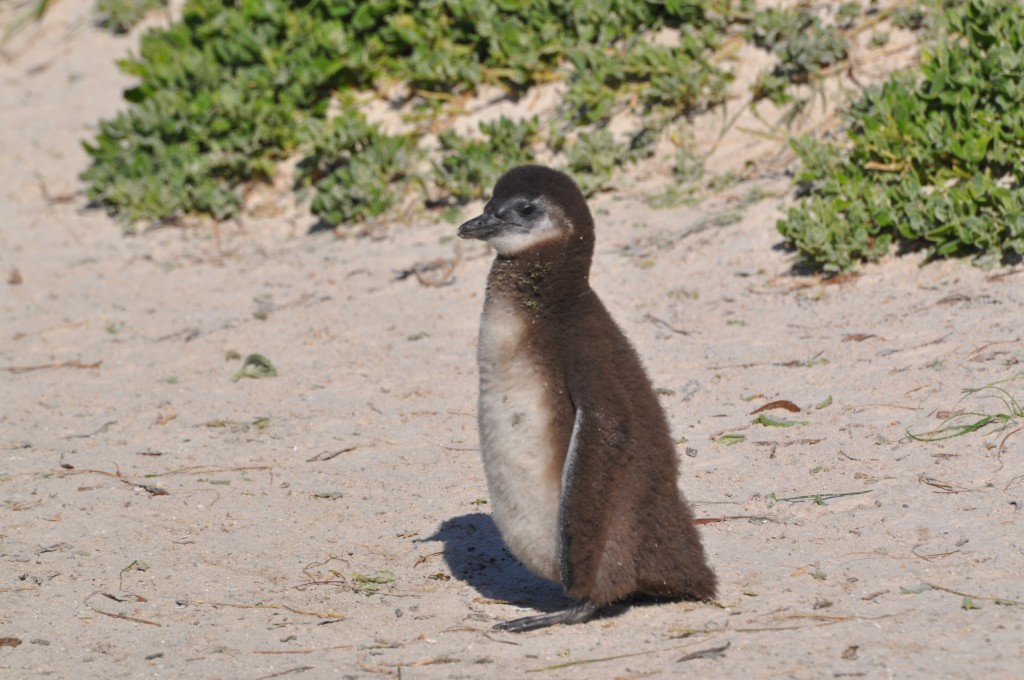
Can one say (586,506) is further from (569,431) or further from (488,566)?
(488,566)

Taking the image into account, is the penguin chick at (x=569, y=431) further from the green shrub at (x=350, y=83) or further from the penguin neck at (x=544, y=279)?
the green shrub at (x=350, y=83)

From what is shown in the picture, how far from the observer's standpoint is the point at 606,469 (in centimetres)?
412

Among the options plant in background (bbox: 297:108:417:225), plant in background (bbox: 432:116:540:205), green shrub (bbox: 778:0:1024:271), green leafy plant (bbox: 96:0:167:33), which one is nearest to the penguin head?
green shrub (bbox: 778:0:1024:271)

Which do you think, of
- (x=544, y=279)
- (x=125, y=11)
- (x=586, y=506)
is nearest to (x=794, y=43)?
(x=544, y=279)

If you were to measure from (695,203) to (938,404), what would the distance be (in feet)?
10.9

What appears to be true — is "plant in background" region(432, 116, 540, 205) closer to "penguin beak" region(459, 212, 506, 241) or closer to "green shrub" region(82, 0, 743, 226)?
"green shrub" region(82, 0, 743, 226)

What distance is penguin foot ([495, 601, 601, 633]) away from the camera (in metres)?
4.26

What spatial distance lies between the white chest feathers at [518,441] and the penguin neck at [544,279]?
0.20 feet

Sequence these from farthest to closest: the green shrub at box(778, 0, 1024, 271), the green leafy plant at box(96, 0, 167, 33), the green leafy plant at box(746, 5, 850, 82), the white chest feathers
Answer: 1. the green leafy plant at box(96, 0, 167, 33)
2. the green leafy plant at box(746, 5, 850, 82)
3. the green shrub at box(778, 0, 1024, 271)
4. the white chest feathers

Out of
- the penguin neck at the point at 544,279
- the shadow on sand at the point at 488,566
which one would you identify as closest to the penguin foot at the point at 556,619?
the shadow on sand at the point at 488,566

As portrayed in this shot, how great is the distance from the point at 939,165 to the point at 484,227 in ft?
13.1

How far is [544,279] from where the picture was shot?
173 inches

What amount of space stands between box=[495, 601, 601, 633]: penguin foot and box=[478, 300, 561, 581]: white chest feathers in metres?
0.13

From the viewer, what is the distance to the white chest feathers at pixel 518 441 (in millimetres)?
4242
